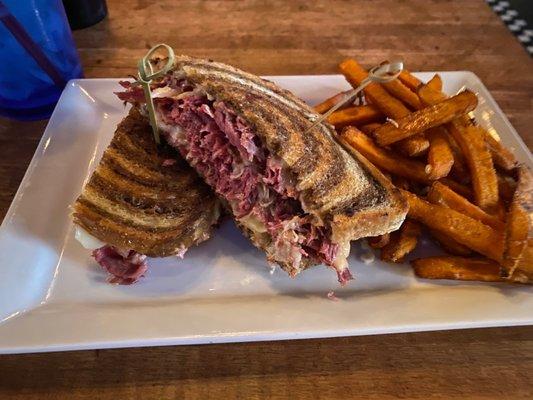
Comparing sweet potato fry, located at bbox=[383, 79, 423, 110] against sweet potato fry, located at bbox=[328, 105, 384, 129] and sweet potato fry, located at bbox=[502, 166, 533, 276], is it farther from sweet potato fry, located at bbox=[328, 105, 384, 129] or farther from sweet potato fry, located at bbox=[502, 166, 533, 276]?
sweet potato fry, located at bbox=[502, 166, 533, 276]

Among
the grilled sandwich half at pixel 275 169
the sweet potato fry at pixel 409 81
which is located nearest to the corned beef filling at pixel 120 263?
the grilled sandwich half at pixel 275 169

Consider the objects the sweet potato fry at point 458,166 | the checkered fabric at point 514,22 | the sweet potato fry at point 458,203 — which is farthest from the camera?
the checkered fabric at point 514,22

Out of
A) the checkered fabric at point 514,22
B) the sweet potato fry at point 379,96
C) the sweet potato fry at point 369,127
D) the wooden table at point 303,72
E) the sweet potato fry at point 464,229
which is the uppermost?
the sweet potato fry at point 379,96

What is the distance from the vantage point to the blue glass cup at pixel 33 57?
188 cm

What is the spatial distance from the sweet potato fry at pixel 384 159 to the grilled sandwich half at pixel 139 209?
551 mm

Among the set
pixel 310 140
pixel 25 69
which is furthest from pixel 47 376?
pixel 25 69

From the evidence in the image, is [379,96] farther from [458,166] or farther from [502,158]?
[502,158]

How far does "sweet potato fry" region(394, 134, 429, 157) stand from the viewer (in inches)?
65.6

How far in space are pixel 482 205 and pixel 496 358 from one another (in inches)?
19.4

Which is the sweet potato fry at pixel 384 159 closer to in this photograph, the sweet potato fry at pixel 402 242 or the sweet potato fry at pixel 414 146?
the sweet potato fry at pixel 414 146

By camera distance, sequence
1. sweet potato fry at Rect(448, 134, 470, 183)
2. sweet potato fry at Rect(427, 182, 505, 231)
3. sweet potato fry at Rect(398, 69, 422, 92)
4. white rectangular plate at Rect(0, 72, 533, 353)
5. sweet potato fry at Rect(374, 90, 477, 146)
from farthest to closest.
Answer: sweet potato fry at Rect(398, 69, 422, 92)
sweet potato fry at Rect(448, 134, 470, 183)
sweet potato fry at Rect(374, 90, 477, 146)
sweet potato fry at Rect(427, 182, 505, 231)
white rectangular plate at Rect(0, 72, 533, 353)

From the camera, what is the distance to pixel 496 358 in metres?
1.47

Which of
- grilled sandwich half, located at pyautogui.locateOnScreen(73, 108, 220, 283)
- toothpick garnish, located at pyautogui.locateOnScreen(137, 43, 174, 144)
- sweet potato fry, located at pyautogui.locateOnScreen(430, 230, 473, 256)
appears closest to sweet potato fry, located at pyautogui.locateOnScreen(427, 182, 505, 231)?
sweet potato fry, located at pyautogui.locateOnScreen(430, 230, 473, 256)

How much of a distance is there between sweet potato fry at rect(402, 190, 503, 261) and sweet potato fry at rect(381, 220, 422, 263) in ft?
0.24
